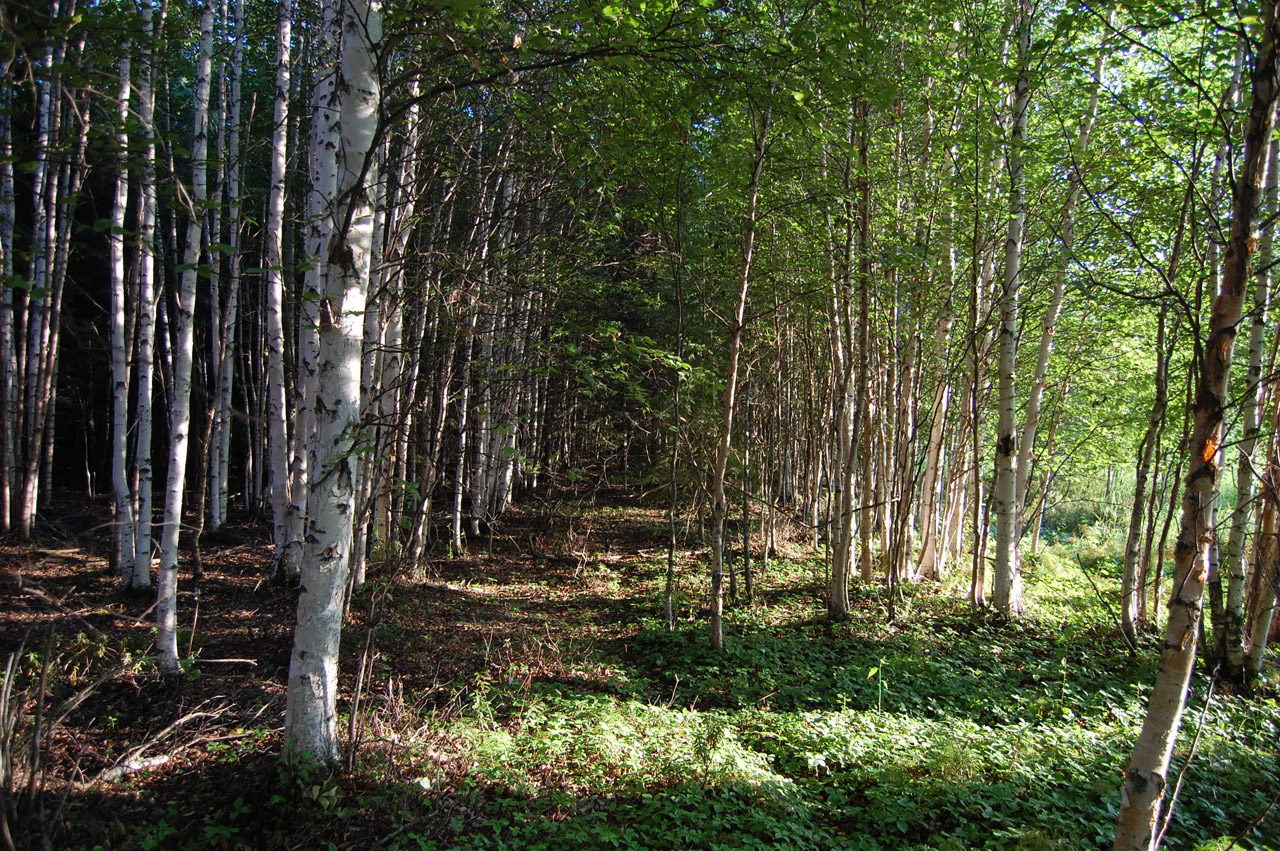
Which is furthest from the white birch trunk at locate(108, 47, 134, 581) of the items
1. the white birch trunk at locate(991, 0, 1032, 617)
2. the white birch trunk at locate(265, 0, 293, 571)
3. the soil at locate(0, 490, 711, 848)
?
the white birch trunk at locate(991, 0, 1032, 617)

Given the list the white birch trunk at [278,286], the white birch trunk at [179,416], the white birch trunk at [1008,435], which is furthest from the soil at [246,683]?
the white birch trunk at [1008,435]

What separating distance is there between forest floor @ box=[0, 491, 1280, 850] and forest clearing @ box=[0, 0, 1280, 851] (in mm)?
45

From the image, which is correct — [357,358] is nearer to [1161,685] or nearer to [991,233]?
[1161,685]

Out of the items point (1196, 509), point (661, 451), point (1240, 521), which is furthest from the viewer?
point (661, 451)

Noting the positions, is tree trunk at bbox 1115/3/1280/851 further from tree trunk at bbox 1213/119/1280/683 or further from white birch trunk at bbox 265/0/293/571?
white birch trunk at bbox 265/0/293/571

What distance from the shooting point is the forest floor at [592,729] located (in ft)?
10.9

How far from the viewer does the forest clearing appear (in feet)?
10.9

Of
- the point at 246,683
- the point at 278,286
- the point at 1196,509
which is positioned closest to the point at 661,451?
the point at 278,286

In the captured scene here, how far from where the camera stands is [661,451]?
13.4 m

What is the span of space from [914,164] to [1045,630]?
7.12 metres

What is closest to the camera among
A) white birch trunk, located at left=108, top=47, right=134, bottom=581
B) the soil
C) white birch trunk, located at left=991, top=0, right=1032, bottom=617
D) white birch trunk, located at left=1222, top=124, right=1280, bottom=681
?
the soil

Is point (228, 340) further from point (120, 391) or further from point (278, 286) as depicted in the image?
point (278, 286)

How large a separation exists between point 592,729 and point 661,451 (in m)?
8.93

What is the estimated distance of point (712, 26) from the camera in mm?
3496
